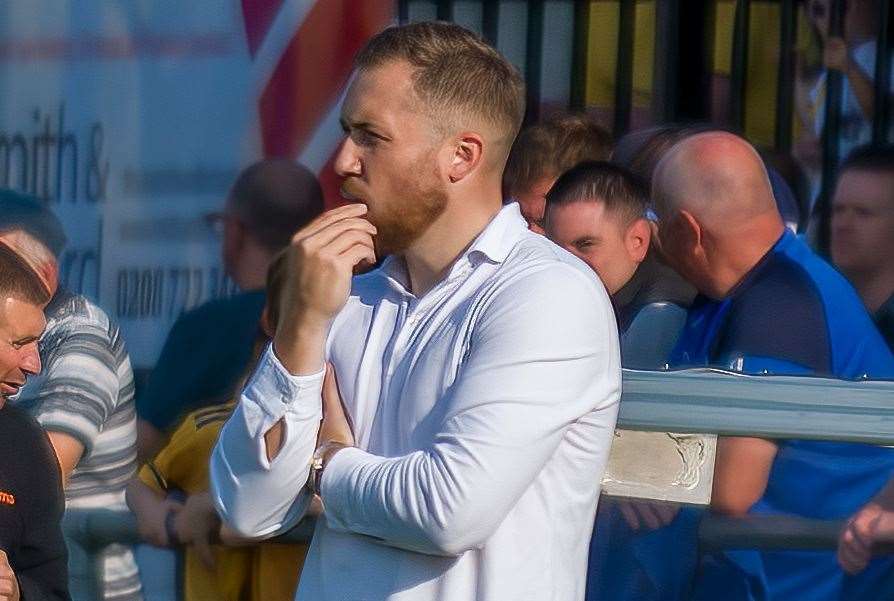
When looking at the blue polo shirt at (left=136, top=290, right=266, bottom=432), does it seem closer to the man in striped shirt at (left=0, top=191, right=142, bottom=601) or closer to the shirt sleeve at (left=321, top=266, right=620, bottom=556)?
the man in striped shirt at (left=0, top=191, right=142, bottom=601)

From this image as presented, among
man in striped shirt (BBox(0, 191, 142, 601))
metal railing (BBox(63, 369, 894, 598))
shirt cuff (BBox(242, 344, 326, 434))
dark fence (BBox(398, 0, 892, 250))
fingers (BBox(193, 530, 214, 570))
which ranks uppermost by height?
dark fence (BBox(398, 0, 892, 250))

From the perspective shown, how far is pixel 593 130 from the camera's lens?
11.2 ft

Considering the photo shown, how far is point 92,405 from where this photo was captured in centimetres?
365

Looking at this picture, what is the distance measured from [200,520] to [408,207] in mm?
1428

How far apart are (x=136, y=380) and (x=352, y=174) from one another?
5.18 feet

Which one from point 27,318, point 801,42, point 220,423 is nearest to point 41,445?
point 27,318

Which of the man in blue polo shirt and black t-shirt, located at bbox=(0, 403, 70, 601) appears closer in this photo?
black t-shirt, located at bbox=(0, 403, 70, 601)

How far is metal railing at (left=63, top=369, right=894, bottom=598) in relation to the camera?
2795 millimetres

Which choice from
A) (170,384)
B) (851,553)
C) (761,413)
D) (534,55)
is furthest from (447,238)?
(170,384)

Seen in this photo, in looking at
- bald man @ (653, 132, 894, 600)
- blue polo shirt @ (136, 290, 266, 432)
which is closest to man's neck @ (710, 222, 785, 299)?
bald man @ (653, 132, 894, 600)

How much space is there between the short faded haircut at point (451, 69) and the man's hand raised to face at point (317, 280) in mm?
200

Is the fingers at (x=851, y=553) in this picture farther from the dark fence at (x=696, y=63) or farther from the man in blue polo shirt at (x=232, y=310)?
the man in blue polo shirt at (x=232, y=310)

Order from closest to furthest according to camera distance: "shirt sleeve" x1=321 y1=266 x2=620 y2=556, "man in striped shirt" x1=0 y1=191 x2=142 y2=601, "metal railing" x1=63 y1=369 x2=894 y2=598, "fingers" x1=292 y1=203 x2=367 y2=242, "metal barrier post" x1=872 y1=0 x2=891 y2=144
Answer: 1. "shirt sleeve" x1=321 y1=266 x2=620 y2=556
2. "fingers" x1=292 y1=203 x2=367 y2=242
3. "metal railing" x1=63 y1=369 x2=894 y2=598
4. "metal barrier post" x1=872 y1=0 x2=891 y2=144
5. "man in striped shirt" x1=0 y1=191 x2=142 y2=601

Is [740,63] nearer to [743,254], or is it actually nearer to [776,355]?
[743,254]
